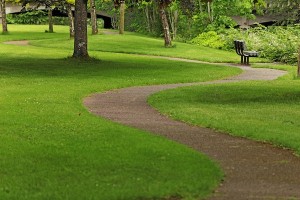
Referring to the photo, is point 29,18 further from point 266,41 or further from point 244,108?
point 244,108

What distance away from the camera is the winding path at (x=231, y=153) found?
797cm

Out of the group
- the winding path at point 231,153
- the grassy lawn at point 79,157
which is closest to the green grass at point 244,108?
the winding path at point 231,153

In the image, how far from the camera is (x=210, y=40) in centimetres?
4847

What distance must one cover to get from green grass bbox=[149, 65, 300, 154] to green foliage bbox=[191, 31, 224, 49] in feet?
81.4

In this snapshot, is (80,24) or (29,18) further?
(29,18)

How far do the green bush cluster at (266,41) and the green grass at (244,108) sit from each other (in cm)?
1450

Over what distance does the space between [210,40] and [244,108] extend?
33.4 meters

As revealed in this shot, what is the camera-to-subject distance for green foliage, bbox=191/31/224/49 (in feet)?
154

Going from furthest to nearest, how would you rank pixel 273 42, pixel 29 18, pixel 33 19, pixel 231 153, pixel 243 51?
pixel 29 18 → pixel 33 19 → pixel 273 42 → pixel 243 51 → pixel 231 153

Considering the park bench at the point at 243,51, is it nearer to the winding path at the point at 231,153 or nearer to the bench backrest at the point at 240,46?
the bench backrest at the point at 240,46

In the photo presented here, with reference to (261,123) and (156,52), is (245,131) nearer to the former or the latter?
(261,123)

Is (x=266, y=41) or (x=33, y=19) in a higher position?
(x=266, y=41)

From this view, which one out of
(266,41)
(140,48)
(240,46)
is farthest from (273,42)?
(140,48)

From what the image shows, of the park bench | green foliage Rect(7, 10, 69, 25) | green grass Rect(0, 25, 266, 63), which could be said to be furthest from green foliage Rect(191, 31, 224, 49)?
green foliage Rect(7, 10, 69, 25)
